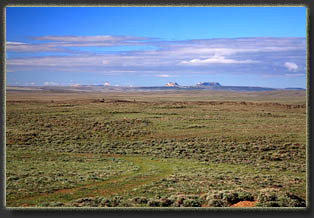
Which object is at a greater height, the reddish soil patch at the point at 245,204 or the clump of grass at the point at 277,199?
the clump of grass at the point at 277,199

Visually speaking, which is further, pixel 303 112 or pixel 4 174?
pixel 303 112

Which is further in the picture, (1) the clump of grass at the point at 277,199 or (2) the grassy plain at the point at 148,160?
(2) the grassy plain at the point at 148,160

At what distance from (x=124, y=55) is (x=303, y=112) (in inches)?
197

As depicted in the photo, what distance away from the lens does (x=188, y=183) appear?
7340 mm

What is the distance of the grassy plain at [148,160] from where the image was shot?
22.8ft

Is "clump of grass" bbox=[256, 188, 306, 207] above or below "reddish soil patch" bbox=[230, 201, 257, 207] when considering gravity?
above

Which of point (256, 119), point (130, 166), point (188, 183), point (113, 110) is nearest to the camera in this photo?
point (188, 183)

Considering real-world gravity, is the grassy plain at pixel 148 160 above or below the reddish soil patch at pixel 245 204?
above

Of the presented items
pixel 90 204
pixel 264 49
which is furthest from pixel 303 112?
pixel 90 204

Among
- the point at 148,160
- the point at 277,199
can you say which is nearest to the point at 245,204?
the point at 277,199

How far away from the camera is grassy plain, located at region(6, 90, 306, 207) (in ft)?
22.8

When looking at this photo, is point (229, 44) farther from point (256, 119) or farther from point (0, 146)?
point (0, 146)

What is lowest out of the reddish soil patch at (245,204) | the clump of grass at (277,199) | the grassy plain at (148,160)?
the reddish soil patch at (245,204)

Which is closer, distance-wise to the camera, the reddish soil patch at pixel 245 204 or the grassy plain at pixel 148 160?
the reddish soil patch at pixel 245 204
